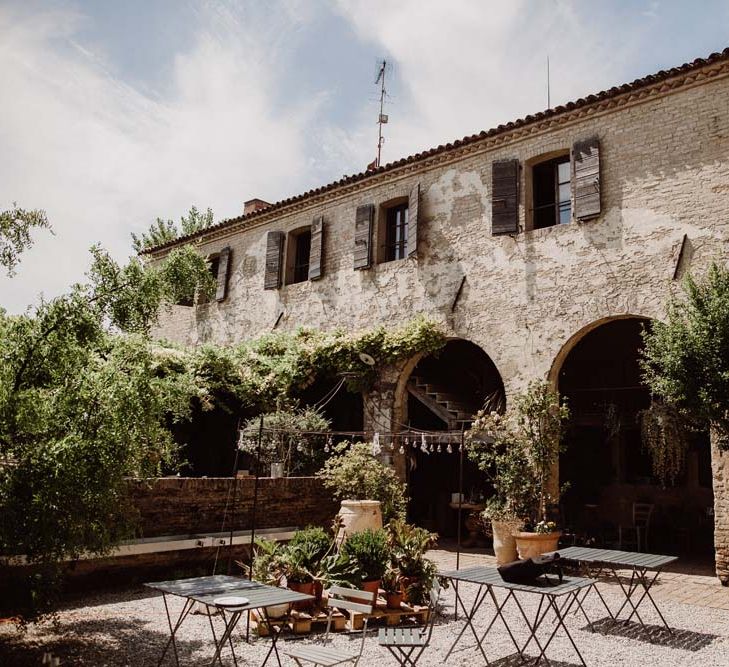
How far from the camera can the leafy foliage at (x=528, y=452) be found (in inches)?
391

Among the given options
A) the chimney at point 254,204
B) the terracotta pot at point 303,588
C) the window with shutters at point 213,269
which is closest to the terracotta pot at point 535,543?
the terracotta pot at point 303,588

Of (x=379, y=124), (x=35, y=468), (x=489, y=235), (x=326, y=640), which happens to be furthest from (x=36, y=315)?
(x=379, y=124)

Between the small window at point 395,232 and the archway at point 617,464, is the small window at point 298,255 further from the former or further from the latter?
the archway at point 617,464

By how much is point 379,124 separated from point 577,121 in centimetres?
771

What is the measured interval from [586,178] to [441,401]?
16.8 ft

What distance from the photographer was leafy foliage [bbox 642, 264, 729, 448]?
25.2ft

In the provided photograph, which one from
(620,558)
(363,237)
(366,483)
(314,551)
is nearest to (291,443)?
(366,483)

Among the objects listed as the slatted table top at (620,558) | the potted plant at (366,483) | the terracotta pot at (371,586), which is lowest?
the terracotta pot at (371,586)

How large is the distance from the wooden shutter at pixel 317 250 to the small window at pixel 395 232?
5.30 ft

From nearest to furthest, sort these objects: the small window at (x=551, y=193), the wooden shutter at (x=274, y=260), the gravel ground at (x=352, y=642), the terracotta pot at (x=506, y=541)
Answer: the gravel ground at (x=352, y=642) → the terracotta pot at (x=506, y=541) → the small window at (x=551, y=193) → the wooden shutter at (x=274, y=260)

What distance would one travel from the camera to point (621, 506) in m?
13.9

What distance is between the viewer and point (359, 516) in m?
8.90

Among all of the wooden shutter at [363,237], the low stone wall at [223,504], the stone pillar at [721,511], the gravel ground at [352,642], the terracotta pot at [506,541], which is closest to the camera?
the gravel ground at [352,642]

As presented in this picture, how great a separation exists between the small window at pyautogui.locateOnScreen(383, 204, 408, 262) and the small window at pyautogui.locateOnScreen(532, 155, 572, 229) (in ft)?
9.77
